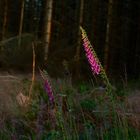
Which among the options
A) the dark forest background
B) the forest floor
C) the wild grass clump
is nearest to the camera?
the wild grass clump

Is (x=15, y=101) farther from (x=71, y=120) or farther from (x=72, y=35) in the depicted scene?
(x=72, y=35)

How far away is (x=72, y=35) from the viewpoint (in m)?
34.7

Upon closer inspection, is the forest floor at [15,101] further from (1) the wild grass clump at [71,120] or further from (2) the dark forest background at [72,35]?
(2) the dark forest background at [72,35]

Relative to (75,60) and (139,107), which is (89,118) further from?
(75,60)

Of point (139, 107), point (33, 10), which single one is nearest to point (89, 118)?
point (139, 107)

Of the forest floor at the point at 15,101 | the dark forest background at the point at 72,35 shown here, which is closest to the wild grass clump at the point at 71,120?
the forest floor at the point at 15,101

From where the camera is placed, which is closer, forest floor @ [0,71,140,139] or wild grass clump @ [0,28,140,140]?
wild grass clump @ [0,28,140,140]

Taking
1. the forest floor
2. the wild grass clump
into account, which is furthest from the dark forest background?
the wild grass clump

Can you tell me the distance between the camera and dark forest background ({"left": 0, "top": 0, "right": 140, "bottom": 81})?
18094 mm

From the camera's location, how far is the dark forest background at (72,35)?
712 inches

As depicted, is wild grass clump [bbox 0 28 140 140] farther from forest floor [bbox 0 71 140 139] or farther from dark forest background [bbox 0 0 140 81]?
dark forest background [bbox 0 0 140 81]

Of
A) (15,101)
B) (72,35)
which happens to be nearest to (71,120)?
(15,101)

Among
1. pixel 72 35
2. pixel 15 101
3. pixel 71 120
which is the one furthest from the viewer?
pixel 72 35

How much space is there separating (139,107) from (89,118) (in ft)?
3.08
